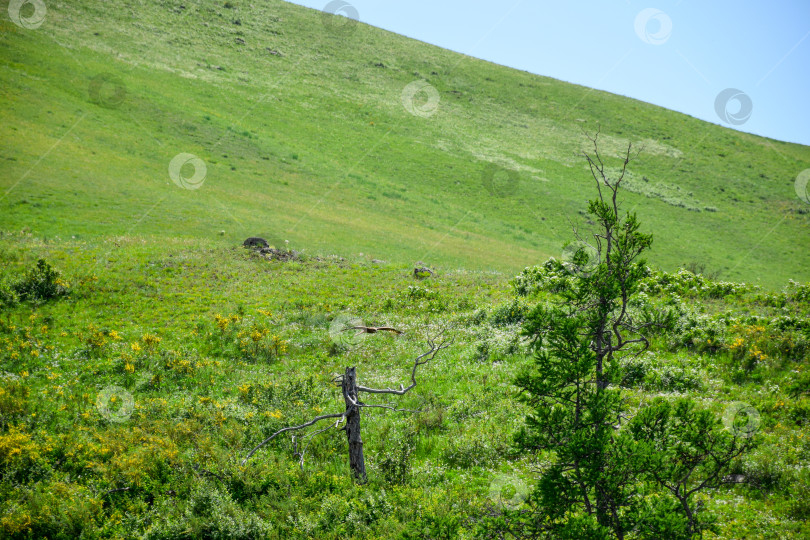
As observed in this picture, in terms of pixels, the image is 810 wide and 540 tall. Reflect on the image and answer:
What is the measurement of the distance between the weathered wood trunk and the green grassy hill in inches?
868

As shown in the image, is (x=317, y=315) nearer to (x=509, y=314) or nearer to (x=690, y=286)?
(x=509, y=314)

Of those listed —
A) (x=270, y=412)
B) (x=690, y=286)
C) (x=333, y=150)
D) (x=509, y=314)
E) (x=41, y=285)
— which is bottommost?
(x=270, y=412)

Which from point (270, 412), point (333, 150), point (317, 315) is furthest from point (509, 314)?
point (333, 150)

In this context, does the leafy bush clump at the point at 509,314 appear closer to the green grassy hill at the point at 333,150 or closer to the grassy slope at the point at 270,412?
the grassy slope at the point at 270,412

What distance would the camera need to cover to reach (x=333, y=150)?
62.4 m

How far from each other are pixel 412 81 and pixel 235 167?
5216 cm

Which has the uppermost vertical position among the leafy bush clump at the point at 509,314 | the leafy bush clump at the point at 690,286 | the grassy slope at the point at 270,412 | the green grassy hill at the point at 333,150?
the green grassy hill at the point at 333,150

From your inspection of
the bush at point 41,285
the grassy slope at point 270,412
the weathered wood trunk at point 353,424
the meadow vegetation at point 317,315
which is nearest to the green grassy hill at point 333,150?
the meadow vegetation at point 317,315

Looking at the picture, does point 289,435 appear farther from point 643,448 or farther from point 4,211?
point 4,211

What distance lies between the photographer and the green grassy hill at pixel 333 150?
133 ft

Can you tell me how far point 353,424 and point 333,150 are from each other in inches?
2224

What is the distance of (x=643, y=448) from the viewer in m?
5.78

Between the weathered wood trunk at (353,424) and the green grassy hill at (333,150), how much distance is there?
22.0m

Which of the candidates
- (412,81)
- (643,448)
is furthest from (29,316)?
(412,81)
